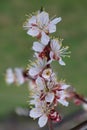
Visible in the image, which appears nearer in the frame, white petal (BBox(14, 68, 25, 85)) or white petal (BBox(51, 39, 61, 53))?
white petal (BBox(51, 39, 61, 53))

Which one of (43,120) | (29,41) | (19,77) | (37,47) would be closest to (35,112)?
(43,120)

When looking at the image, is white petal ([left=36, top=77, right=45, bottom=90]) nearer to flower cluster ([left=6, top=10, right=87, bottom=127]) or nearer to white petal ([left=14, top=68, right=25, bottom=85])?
flower cluster ([left=6, top=10, right=87, bottom=127])

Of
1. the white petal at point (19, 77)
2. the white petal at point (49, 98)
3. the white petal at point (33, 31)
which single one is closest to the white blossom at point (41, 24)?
the white petal at point (33, 31)

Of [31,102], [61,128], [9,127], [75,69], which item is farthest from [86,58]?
[31,102]

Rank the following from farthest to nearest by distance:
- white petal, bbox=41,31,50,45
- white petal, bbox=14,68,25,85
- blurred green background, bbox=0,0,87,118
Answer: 1. blurred green background, bbox=0,0,87,118
2. white petal, bbox=14,68,25,85
3. white petal, bbox=41,31,50,45

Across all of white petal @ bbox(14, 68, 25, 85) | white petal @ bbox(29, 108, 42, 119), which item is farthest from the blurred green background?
white petal @ bbox(29, 108, 42, 119)

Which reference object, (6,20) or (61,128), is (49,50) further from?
(6,20)

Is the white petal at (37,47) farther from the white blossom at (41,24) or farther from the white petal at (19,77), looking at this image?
the white petal at (19,77)

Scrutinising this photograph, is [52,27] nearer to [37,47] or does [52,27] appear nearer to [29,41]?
[37,47]

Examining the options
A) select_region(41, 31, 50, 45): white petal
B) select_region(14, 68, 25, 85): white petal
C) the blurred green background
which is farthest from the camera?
the blurred green background
